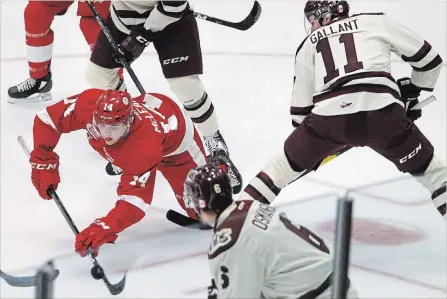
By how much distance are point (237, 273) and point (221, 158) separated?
159 centimetres

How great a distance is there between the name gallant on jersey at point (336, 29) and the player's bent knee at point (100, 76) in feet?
3.20

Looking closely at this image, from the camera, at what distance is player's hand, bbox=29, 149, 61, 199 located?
2742mm

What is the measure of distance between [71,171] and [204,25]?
2.08 metres

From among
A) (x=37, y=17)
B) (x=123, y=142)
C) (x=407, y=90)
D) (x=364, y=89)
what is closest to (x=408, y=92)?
(x=407, y=90)

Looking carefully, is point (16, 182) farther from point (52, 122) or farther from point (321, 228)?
point (321, 228)

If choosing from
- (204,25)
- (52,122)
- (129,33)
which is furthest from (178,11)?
(204,25)

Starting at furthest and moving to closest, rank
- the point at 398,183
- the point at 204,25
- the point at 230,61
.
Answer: the point at 204,25
the point at 230,61
the point at 398,183

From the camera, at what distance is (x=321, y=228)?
5.66 ft

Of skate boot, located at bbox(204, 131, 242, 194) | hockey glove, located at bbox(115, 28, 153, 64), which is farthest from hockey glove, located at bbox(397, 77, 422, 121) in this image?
hockey glove, located at bbox(115, 28, 153, 64)

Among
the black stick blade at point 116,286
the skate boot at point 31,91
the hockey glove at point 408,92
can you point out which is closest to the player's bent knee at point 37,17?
the skate boot at point 31,91

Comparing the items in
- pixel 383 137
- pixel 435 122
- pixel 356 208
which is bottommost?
pixel 435 122

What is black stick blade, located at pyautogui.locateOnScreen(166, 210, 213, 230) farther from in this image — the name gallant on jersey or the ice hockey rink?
the name gallant on jersey

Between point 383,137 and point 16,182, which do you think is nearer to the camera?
point 383,137

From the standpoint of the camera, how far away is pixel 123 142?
2.63m
